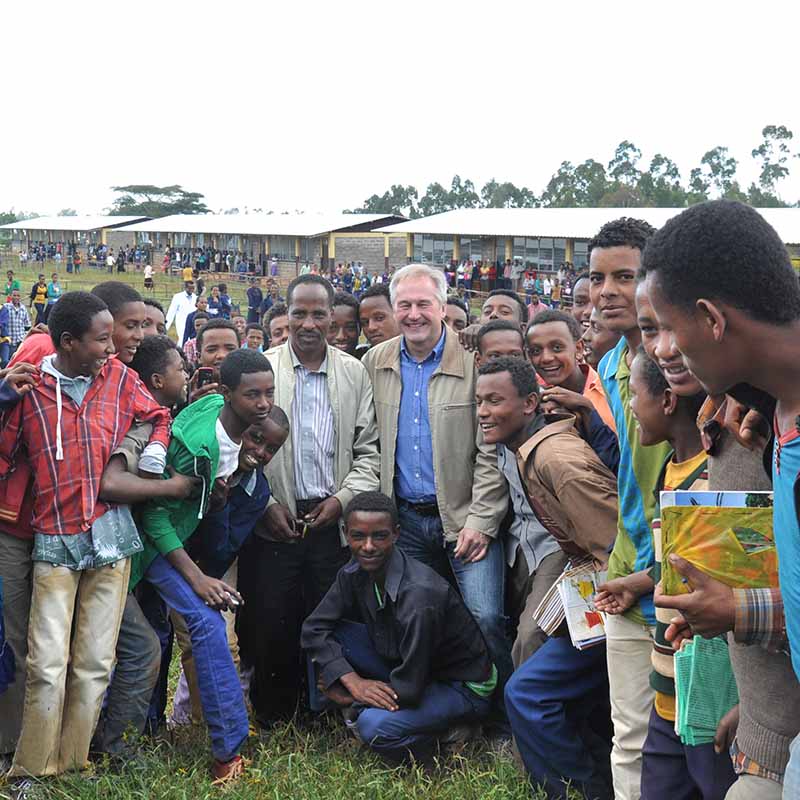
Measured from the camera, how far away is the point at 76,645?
3.86 metres

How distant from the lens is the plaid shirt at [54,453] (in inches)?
150

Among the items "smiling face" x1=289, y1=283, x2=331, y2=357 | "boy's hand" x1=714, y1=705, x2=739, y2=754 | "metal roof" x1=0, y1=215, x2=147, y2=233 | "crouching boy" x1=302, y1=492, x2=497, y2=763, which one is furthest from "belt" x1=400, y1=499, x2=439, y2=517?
"metal roof" x1=0, y1=215, x2=147, y2=233

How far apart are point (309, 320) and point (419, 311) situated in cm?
56

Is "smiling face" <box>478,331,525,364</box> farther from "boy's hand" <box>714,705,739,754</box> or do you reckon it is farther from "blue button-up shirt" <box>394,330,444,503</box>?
"boy's hand" <box>714,705,739,754</box>

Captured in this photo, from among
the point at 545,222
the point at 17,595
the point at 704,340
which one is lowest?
the point at 17,595

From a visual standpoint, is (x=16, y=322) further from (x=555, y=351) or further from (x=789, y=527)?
(x=789, y=527)

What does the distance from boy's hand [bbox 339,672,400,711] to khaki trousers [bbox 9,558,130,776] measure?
40.8 inches

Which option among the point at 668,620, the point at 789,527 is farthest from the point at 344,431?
the point at 789,527

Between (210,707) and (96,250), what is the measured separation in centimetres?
5448

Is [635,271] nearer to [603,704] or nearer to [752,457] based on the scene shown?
[752,457]

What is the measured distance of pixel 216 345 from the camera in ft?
→ 19.6

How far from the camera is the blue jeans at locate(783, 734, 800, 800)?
6.13ft

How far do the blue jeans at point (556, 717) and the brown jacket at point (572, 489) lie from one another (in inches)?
17.1

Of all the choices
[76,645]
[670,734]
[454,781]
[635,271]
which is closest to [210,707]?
[76,645]
